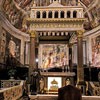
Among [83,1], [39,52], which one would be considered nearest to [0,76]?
[39,52]

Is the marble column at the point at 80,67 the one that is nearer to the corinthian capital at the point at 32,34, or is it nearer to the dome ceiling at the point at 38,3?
the corinthian capital at the point at 32,34

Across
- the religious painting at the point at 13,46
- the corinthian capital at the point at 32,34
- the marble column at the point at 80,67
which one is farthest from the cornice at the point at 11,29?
the marble column at the point at 80,67

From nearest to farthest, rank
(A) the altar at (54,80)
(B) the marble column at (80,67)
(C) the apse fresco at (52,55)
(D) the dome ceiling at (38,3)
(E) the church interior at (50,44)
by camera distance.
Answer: (B) the marble column at (80,67)
(E) the church interior at (50,44)
(A) the altar at (54,80)
(D) the dome ceiling at (38,3)
(C) the apse fresco at (52,55)

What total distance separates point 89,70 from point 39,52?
227 inches

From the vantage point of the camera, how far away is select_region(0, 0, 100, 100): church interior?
15266 mm

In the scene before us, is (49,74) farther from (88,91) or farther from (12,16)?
(12,16)

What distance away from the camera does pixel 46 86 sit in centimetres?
1573

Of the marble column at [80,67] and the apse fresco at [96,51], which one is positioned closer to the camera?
the marble column at [80,67]

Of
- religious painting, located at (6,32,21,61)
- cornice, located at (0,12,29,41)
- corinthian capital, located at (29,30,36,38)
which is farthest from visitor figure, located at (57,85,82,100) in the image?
religious painting, located at (6,32,21,61)

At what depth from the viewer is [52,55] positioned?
2311cm

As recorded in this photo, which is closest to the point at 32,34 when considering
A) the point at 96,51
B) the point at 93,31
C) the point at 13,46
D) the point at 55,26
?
the point at 55,26

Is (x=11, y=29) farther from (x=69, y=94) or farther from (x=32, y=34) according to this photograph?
(x=69, y=94)

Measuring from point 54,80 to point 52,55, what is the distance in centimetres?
740

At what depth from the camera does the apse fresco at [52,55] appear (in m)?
22.4
